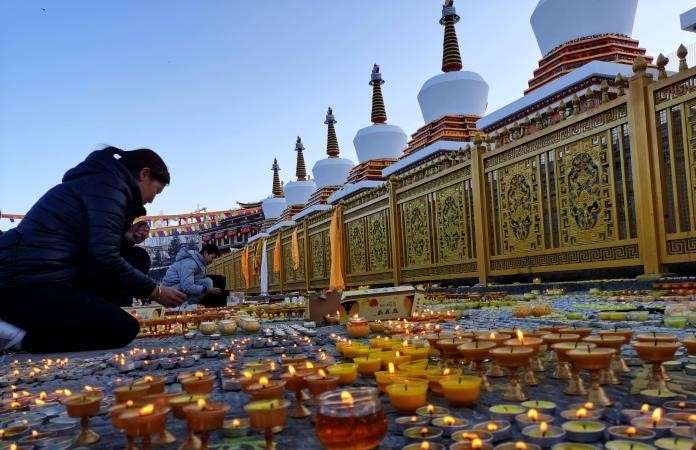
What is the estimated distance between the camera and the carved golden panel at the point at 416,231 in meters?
12.1

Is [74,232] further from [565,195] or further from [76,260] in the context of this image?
[565,195]

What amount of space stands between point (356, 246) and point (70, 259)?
38.9ft

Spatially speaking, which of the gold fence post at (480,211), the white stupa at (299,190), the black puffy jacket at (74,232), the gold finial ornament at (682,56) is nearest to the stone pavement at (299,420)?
the black puffy jacket at (74,232)

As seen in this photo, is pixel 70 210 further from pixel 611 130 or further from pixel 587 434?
pixel 611 130

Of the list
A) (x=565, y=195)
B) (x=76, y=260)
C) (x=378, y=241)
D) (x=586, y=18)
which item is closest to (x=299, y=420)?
(x=76, y=260)

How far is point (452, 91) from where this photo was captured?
1477cm

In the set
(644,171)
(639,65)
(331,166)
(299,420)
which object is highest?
(331,166)

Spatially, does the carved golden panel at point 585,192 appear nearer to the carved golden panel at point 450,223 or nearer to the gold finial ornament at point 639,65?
the gold finial ornament at point 639,65

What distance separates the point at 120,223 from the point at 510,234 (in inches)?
283

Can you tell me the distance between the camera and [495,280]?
9.94 meters

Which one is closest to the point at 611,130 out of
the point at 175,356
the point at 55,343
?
the point at 175,356

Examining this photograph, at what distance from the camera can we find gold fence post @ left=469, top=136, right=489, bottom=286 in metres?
9.90

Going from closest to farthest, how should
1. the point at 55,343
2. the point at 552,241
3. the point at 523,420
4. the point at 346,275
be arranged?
the point at 523,420 < the point at 55,343 < the point at 552,241 < the point at 346,275

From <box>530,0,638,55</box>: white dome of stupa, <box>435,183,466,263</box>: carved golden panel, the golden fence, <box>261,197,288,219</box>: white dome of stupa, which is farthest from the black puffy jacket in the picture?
<box>261,197,288,219</box>: white dome of stupa
